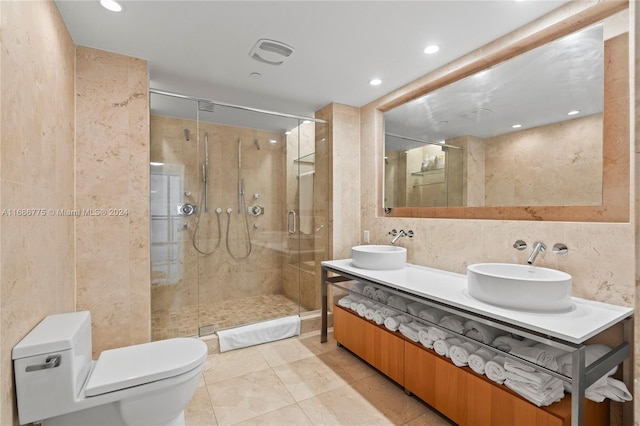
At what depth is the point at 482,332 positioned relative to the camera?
1582 mm

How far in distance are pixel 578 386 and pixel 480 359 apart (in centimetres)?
43

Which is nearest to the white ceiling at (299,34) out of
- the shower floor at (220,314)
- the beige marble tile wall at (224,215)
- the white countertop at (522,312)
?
the beige marble tile wall at (224,215)

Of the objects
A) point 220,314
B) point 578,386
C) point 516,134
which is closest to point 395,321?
point 578,386

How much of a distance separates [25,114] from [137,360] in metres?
1.24

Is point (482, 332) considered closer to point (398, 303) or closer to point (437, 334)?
point (437, 334)

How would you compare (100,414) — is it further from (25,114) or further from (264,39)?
(264,39)

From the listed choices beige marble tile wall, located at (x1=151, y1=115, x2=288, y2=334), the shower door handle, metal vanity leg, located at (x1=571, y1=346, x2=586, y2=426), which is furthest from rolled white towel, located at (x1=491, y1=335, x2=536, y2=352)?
beige marble tile wall, located at (x1=151, y1=115, x2=288, y2=334)

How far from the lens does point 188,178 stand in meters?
2.73

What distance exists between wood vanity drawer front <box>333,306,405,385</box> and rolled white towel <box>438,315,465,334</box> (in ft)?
1.07

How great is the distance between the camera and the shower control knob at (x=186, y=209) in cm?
267

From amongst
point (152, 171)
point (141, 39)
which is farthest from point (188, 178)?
point (141, 39)

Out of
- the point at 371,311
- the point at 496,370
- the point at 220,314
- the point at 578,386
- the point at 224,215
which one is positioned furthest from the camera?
the point at 224,215

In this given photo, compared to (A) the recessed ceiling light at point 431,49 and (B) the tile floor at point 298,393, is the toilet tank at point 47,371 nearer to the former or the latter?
(B) the tile floor at point 298,393

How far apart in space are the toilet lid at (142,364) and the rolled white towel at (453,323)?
1.38m
